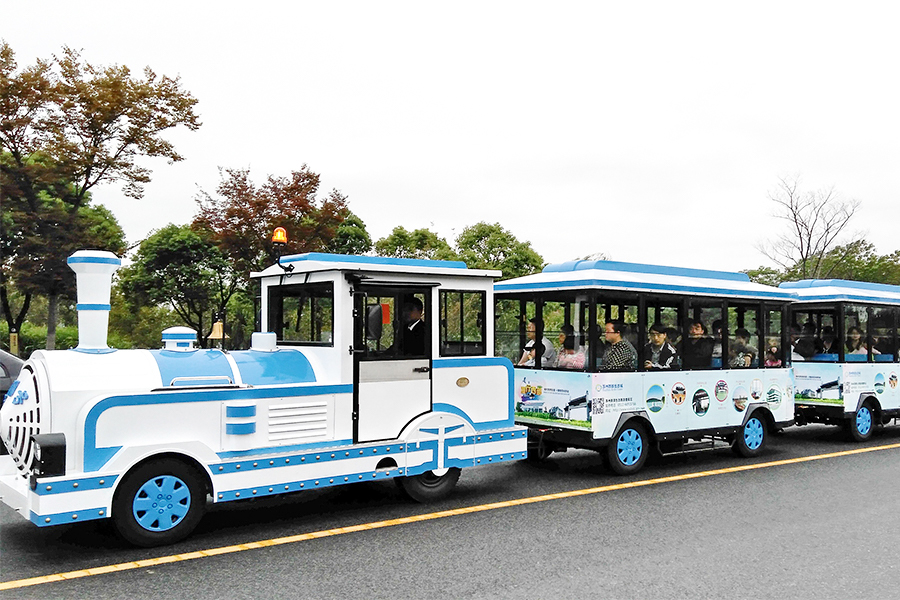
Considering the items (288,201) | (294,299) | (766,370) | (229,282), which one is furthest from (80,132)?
(766,370)

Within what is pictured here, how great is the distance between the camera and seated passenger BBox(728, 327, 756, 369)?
34.6 feet

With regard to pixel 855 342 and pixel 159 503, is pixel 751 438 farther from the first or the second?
pixel 159 503

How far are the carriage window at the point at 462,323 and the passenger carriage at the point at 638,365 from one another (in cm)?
172

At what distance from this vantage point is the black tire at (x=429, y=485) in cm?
746

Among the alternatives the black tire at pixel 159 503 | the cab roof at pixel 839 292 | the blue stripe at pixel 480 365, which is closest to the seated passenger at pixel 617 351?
the blue stripe at pixel 480 365

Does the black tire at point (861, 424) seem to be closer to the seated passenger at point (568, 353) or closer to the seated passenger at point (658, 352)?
the seated passenger at point (658, 352)

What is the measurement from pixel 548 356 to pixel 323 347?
342cm

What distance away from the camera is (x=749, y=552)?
6145 millimetres

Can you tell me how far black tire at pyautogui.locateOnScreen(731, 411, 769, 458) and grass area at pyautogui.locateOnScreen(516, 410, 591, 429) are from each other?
299 cm

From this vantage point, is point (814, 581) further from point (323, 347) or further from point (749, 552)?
point (323, 347)

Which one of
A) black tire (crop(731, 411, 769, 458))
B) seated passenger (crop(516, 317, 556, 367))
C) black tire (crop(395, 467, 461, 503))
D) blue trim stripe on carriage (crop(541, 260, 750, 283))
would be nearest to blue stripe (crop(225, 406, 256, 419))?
black tire (crop(395, 467, 461, 503))

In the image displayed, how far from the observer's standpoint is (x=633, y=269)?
9.64 meters

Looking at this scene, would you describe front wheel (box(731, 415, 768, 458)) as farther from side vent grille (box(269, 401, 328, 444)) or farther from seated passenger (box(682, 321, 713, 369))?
side vent grille (box(269, 401, 328, 444))

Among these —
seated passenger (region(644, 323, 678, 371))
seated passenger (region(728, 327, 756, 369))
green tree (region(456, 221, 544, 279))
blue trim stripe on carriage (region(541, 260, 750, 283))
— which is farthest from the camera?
green tree (region(456, 221, 544, 279))
